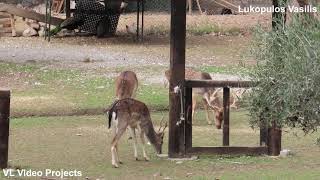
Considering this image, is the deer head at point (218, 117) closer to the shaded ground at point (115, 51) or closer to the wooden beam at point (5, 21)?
the shaded ground at point (115, 51)

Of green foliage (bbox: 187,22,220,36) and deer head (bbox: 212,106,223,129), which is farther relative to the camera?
green foliage (bbox: 187,22,220,36)

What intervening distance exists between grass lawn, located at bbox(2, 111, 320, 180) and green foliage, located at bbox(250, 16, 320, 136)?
85.5 inches

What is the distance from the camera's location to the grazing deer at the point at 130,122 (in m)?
10.1

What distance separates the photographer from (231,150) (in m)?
10.5

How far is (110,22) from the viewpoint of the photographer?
26.0m

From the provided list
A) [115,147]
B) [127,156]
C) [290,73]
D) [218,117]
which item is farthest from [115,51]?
[290,73]

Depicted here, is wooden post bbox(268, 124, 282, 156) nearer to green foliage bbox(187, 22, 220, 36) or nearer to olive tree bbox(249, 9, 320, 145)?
olive tree bbox(249, 9, 320, 145)

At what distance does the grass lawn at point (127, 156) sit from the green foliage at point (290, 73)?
2172 mm

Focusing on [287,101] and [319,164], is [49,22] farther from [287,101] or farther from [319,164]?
[287,101]

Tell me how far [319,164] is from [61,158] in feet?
10.5

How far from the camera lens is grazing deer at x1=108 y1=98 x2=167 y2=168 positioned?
10.1 metres

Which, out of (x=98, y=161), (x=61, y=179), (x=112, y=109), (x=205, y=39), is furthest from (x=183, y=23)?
(x=205, y=39)

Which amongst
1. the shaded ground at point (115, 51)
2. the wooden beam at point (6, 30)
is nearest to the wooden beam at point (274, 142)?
the shaded ground at point (115, 51)

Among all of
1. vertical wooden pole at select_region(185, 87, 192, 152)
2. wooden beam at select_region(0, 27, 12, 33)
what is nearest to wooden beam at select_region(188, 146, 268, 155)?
vertical wooden pole at select_region(185, 87, 192, 152)
